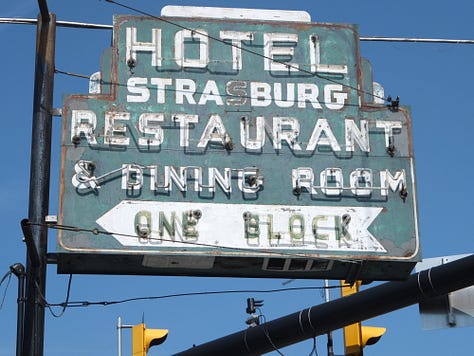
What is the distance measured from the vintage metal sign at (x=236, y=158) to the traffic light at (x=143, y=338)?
17.6 ft

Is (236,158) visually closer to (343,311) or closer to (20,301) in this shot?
(20,301)

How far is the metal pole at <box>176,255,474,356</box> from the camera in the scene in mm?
13867

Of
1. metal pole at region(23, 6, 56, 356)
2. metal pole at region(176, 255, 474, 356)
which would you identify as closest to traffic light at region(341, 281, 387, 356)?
metal pole at region(176, 255, 474, 356)

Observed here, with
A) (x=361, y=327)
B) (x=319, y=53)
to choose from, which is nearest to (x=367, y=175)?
(x=319, y=53)

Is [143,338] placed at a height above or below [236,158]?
below

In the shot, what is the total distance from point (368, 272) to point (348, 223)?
21.6 inches

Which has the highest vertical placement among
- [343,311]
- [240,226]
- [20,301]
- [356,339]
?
[240,226]

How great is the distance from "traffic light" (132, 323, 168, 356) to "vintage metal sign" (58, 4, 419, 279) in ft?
17.6

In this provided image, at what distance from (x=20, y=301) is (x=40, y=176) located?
3.97ft

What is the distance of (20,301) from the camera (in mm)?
11578

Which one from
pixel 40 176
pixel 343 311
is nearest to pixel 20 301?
pixel 40 176

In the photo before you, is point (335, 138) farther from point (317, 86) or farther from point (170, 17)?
point (170, 17)

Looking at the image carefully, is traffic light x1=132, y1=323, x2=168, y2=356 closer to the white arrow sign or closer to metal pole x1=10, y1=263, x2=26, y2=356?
the white arrow sign

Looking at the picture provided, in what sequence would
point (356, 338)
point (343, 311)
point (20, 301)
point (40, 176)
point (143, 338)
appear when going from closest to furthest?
point (20, 301)
point (40, 176)
point (343, 311)
point (356, 338)
point (143, 338)
